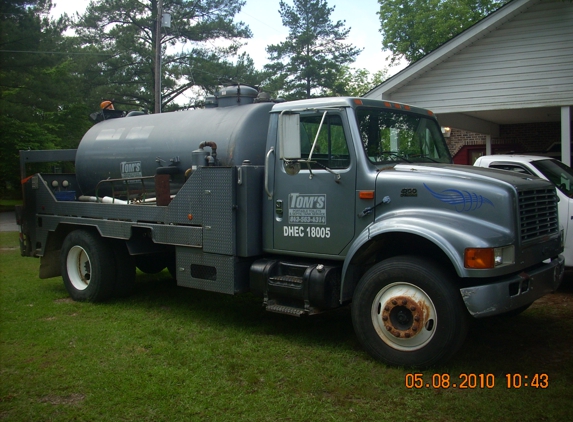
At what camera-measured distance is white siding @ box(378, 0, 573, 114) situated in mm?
11172

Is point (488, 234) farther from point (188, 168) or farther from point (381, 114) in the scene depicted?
point (188, 168)

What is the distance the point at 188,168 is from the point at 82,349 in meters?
2.51

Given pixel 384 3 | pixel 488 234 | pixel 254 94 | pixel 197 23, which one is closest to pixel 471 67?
pixel 254 94

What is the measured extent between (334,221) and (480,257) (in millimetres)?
1495

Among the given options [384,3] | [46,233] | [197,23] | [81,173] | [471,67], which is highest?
[384,3]

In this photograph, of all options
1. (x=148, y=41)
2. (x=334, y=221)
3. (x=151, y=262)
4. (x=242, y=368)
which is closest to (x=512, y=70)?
(x=334, y=221)

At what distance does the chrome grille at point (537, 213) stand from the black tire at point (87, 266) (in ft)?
17.2

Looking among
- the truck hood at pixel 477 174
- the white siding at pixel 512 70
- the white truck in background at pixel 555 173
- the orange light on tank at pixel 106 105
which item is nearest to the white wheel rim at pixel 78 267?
the orange light on tank at pixel 106 105

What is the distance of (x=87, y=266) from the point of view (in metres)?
7.92

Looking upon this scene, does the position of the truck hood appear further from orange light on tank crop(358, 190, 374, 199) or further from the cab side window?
the cab side window

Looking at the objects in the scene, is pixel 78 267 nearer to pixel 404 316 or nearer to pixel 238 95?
pixel 238 95

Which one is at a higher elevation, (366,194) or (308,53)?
(308,53)

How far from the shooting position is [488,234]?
462cm

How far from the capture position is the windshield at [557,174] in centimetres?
783
